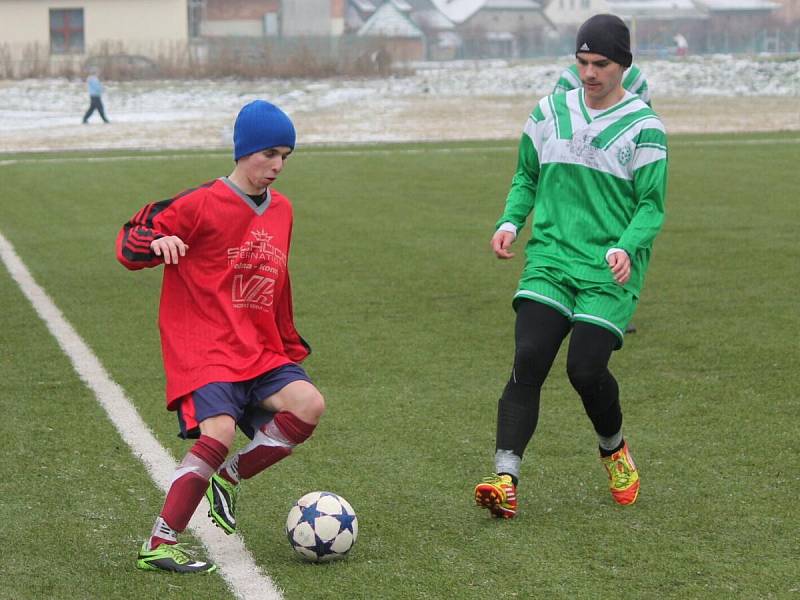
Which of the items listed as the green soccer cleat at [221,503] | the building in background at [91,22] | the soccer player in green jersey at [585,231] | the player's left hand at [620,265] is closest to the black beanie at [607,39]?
the soccer player in green jersey at [585,231]

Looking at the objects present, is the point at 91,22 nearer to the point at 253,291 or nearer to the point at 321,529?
the point at 253,291

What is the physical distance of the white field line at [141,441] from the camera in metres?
4.71

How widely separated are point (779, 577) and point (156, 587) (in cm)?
206

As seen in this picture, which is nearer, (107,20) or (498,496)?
(498,496)

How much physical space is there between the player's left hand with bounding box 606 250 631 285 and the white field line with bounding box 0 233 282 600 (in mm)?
1689

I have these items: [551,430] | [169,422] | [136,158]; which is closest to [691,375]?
[551,430]

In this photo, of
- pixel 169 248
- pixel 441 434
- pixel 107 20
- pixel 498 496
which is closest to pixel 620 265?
pixel 498 496

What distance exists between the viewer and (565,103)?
556 cm

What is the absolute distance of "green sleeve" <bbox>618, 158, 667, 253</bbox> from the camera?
17.4ft

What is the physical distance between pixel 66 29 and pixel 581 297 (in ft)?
235

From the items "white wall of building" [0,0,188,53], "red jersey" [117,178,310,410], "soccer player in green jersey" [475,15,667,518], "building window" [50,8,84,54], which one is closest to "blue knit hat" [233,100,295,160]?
"red jersey" [117,178,310,410]

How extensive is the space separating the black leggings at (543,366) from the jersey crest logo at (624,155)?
2.06 feet

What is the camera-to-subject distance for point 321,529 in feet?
15.8

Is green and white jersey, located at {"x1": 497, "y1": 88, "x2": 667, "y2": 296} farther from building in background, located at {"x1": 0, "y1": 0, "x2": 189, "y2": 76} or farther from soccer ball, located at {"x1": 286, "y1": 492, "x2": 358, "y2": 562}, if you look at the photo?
building in background, located at {"x1": 0, "y1": 0, "x2": 189, "y2": 76}
